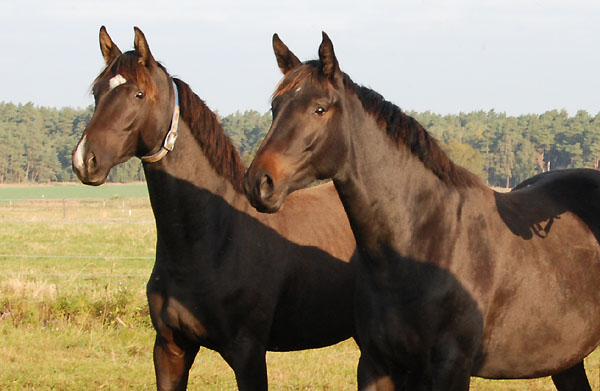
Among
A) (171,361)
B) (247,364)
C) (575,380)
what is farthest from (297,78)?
(575,380)

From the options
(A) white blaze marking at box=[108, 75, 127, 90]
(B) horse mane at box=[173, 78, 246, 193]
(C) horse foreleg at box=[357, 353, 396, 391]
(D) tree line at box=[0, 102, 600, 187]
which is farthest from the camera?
(D) tree line at box=[0, 102, 600, 187]

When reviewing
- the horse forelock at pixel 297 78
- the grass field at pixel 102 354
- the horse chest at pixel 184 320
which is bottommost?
the grass field at pixel 102 354

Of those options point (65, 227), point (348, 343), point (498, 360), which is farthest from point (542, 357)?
point (65, 227)

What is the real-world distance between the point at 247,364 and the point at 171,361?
20.1 inches

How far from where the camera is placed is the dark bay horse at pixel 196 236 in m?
4.08

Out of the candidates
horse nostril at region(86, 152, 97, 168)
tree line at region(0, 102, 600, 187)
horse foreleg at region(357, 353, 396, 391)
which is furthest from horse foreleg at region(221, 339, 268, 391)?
tree line at region(0, 102, 600, 187)

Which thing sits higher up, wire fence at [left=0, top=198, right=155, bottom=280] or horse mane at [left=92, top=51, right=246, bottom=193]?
horse mane at [left=92, top=51, right=246, bottom=193]

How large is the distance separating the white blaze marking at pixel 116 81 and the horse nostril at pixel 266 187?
1.34 meters

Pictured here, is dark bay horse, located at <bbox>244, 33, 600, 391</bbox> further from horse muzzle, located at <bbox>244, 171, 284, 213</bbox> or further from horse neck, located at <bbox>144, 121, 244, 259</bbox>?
horse neck, located at <bbox>144, 121, 244, 259</bbox>

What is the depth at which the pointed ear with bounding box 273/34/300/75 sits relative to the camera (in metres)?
3.73

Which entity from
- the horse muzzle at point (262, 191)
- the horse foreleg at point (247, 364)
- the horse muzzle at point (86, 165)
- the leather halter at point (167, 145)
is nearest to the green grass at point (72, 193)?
the leather halter at point (167, 145)

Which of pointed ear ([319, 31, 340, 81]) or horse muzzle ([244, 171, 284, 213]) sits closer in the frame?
horse muzzle ([244, 171, 284, 213])

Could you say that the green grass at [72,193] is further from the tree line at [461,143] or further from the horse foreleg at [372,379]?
the horse foreleg at [372,379]

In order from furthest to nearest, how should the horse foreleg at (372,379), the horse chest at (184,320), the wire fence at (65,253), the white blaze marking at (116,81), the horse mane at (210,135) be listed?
the wire fence at (65,253) → the horse mane at (210,135) → the horse chest at (184,320) → the white blaze marking at (116,81) → the horse foreleg at (372,379)
